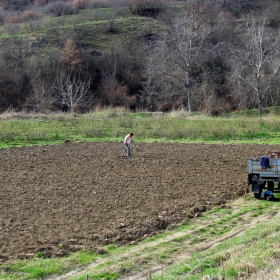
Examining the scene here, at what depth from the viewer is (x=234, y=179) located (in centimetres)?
1650

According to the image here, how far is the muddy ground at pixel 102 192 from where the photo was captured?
391 inches

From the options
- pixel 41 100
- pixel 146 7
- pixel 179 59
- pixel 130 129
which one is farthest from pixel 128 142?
pixel 146 7

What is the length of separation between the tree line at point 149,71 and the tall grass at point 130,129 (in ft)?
30.6

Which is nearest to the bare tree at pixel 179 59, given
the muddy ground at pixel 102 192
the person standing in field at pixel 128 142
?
the muddy ground at pixel 102 192

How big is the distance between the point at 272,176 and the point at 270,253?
5.80 meters

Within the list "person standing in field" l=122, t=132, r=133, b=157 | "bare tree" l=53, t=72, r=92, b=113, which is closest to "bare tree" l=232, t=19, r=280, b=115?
"bare tree" l=53, t=72, r=92, b=113

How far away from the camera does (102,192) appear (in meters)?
14.2

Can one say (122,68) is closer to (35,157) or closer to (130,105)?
(130,105)

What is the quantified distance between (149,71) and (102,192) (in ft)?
115

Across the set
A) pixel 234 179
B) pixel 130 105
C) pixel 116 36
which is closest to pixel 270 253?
pixel 234 179

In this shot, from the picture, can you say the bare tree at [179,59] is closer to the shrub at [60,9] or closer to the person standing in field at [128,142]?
the person standing in field at [128,142]

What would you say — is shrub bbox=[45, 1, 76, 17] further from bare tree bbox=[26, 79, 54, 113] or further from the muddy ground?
the muddy ground

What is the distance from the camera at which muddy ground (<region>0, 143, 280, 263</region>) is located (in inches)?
391

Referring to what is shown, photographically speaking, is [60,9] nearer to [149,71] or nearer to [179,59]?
[149,71]
